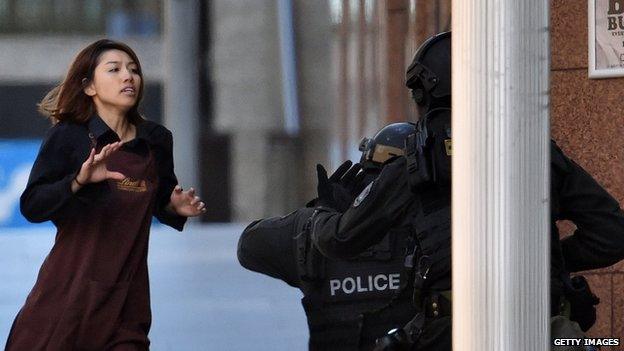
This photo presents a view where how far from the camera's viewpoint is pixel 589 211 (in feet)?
13.5

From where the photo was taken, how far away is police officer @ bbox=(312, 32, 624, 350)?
4.06 meters

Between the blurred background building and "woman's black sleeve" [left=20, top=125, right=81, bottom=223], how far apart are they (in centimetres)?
107

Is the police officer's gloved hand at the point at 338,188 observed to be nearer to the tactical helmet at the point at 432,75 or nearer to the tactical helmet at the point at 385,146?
the tactical helmet at the point at 385,146

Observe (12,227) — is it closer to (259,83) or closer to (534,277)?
(259,83)

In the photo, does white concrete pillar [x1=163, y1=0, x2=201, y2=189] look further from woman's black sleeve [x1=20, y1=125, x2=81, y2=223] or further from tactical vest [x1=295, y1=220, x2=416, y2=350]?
woman's black sleeve [x1=20, y1=125, x2=81, y2=223]

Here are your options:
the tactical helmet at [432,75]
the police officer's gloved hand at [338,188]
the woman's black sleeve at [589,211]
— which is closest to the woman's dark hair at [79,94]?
the police officer's gloved hand at [338,188]

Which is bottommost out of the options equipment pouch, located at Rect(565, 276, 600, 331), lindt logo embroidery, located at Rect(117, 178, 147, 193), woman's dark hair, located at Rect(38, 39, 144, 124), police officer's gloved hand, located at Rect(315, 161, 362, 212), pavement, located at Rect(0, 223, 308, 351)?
pavement, located at Rect(0, 223, 308, 351)

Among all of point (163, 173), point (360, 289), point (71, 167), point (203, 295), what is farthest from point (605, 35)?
point (71, 167)

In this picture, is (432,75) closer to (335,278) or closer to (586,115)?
(335,278)

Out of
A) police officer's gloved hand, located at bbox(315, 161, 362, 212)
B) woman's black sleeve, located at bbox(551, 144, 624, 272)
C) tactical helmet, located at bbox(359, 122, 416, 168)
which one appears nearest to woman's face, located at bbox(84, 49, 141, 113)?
police officer's gloved hand, located at bbox(315, 161, 362, 212)

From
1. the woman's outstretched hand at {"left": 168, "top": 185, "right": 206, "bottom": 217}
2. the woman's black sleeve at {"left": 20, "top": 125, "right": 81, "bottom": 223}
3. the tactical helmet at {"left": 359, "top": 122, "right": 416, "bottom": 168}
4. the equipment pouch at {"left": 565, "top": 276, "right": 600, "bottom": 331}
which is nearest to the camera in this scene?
the equipment pouch at {"left": 565, "top": 276, "right": 600, "bottom": 331}

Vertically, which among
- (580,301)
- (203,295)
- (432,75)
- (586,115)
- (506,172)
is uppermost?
(432,75)

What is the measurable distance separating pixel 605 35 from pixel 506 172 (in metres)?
3.16

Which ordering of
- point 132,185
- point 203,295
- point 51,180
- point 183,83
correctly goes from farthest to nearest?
1. point 203,295
2. point 183,83
3. point 132,185
4. point 51,180
